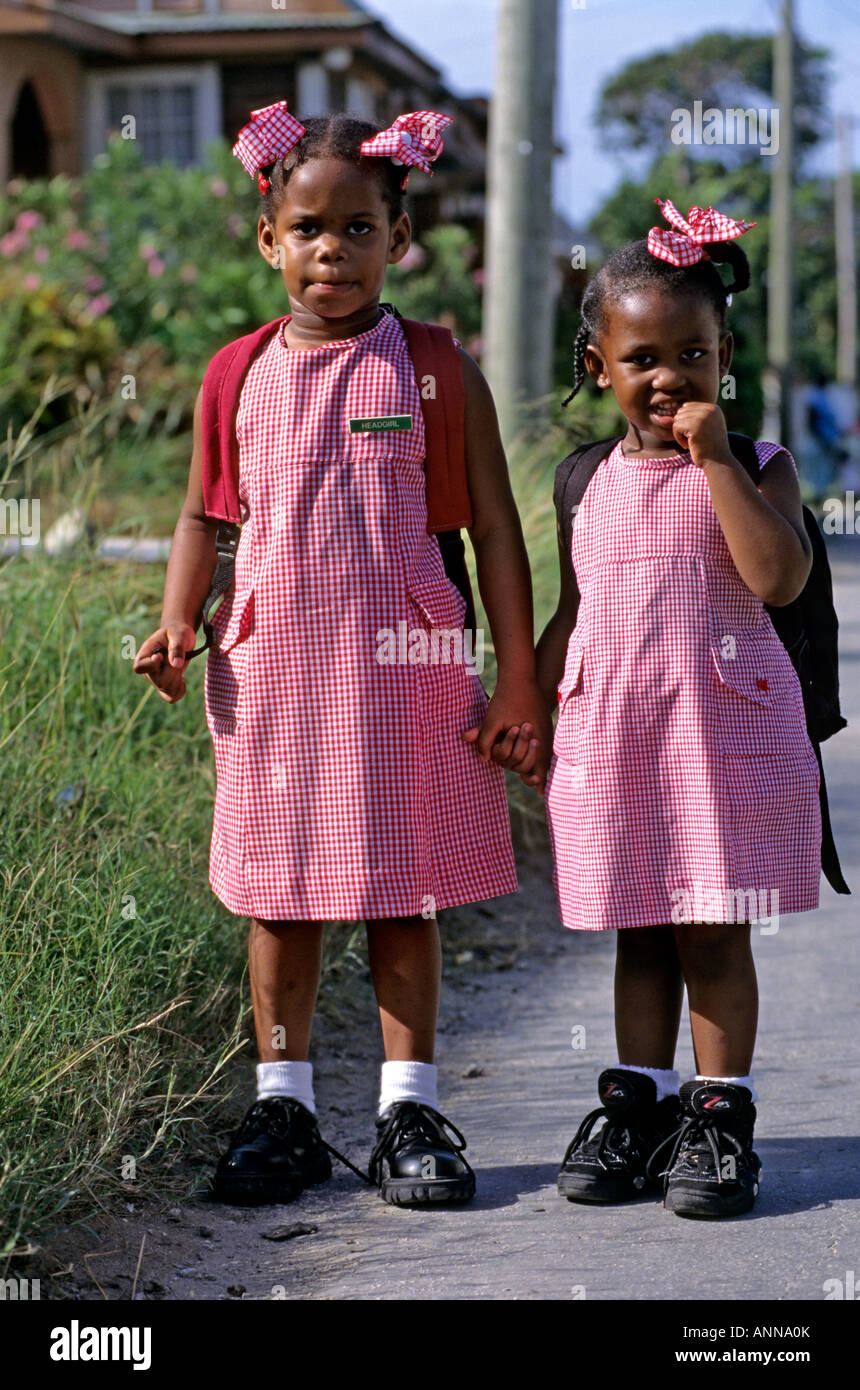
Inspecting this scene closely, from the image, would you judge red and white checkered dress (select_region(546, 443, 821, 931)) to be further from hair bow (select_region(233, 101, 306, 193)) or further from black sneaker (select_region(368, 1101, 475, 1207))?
hair bow (select_region(233, 101, 306, 193))

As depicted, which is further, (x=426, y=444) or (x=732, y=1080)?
(x=426, y=444)

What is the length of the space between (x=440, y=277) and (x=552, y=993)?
10.5 m

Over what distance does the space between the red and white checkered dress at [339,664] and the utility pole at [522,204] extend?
163 inches

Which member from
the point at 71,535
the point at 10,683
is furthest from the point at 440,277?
the point at 10,683

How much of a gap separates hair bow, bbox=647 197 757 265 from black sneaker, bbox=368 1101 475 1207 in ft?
4.86

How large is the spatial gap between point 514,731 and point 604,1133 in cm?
70

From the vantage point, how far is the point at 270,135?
3049 mm

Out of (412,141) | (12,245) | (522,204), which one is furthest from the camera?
(12,245)

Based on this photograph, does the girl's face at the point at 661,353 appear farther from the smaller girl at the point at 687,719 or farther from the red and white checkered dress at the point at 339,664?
the red and white checkered dress at the point at 339,664

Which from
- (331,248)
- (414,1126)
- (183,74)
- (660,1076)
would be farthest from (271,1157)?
(183,74)

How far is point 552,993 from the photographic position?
14.4 ft

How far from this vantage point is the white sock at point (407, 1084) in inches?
121

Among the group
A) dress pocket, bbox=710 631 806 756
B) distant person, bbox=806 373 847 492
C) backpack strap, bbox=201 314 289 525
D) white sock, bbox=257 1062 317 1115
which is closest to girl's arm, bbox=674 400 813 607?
dress pocket, bbox=710 631 806 756

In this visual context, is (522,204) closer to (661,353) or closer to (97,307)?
(97,307)
